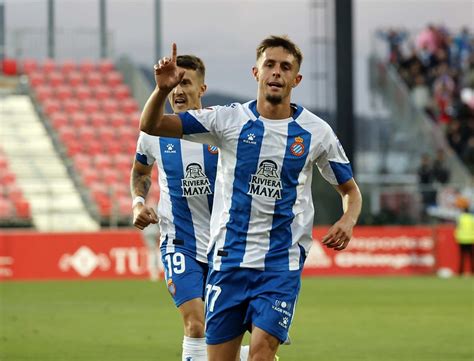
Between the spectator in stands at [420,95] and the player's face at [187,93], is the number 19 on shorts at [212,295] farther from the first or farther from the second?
the spectator in stands at [420,95]

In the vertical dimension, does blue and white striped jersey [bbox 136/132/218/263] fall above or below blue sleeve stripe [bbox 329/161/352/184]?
below

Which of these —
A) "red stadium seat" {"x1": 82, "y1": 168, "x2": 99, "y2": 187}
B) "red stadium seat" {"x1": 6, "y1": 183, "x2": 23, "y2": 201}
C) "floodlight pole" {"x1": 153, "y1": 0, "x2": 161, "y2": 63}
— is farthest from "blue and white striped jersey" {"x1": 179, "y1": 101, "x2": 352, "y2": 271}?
"floodlight pole" {"x1": 153, "y1": 0, "x2": 161, "y2": 63}

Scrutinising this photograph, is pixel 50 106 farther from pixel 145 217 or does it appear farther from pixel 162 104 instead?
pixel 162 104

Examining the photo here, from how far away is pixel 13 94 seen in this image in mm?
34188

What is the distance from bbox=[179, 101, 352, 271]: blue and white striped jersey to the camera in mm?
6602

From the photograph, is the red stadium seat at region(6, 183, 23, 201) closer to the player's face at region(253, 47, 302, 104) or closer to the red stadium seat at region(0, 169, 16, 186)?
the red stadium seat at region(0, 169, 16, 186)

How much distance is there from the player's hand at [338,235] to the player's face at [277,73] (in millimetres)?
799

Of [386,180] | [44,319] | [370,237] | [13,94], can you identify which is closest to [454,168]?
[386,180]

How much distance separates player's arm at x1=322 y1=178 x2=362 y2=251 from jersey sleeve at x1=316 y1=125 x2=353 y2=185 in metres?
0.06

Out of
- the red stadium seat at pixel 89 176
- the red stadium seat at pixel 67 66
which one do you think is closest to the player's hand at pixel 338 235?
the red stadium seat at pixel 89 176

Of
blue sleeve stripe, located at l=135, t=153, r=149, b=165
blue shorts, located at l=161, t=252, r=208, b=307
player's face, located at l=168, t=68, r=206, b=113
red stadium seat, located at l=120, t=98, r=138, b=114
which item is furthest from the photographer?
red stadium seat, located at l=120, t=98, r=138, b=114

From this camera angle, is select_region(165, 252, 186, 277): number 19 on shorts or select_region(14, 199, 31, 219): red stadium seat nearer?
select_region(165, 252, 186, 277): number 19 on shorts

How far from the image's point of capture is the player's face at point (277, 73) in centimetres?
653

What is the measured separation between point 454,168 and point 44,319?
16.9 metres
